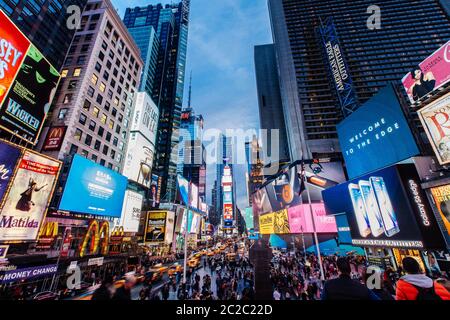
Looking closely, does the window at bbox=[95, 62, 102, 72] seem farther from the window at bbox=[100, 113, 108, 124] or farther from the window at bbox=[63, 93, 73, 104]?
the window at bbox=[100, 113, 108, 124]

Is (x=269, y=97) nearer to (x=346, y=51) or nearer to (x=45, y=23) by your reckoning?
(x=346, y=51)

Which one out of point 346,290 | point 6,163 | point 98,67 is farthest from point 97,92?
point 346,290

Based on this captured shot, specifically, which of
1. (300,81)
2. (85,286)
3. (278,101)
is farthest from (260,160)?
(85,286)

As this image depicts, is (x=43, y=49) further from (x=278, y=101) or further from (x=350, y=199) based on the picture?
(x=278, y=101)

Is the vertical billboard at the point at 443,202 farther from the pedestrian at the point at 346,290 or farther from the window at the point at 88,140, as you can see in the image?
the window at the point at 88,140

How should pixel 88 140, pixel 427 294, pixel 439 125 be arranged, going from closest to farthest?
pixel 427 294, pixel 439 125, pixel 88 140

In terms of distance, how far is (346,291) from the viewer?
335cm

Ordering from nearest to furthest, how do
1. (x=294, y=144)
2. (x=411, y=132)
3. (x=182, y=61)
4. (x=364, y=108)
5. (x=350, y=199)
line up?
1. (x=411, y=132)
2. (x=350, y=199)
3. (x=364, y=108)
4. (x=294, y=144)
5. (x=182, y=61)

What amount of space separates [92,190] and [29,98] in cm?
1361

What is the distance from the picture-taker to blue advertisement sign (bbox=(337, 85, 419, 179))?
63.2 feet

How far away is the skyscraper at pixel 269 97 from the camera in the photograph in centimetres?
9257

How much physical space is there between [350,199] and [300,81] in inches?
2383

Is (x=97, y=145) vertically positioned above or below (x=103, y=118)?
below

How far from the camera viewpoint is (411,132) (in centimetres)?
1836
